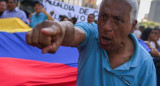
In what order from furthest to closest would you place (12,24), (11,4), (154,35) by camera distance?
(11,4) < (12,24) < (154,35)

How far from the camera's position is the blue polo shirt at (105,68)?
1167 millimetres

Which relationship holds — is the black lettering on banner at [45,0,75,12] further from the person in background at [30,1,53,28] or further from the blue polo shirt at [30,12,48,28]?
the blue polo shirt at [30,12,48,28]

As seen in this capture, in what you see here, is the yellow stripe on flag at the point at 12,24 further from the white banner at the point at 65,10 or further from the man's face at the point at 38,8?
the white banner at the point at 65,10

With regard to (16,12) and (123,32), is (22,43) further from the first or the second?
(123,32)

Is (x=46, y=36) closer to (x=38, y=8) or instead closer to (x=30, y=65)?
(x=30, y=65)

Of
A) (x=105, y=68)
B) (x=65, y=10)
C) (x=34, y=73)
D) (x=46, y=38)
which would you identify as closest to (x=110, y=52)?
(x=105, y=68)

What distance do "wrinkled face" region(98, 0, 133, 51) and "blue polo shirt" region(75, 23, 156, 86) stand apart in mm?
98

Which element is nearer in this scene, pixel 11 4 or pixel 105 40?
pixel 105 40

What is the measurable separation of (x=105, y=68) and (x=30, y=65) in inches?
79.8

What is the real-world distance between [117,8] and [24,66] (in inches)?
84.4

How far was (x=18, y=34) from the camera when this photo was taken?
3826 millimetres

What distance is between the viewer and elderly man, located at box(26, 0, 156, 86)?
112 cm

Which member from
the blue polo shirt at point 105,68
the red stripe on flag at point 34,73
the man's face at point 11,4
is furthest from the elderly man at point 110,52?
the man's face at point 11,4

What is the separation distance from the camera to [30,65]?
115 inches
